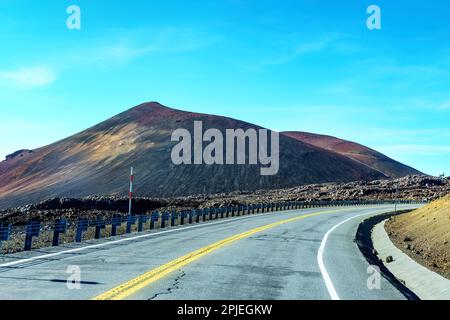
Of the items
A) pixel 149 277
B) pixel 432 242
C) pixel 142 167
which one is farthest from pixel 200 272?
pixel 142 167

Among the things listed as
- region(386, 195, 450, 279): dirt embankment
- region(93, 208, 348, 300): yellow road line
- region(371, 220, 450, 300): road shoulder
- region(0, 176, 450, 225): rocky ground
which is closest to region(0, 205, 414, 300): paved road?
region(93, 208, 348, 300): yellow road line

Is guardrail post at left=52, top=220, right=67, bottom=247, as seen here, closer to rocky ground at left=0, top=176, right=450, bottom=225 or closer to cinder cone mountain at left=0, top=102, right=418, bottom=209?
rocky ground at left=0, top=176, right=450, bottom=225

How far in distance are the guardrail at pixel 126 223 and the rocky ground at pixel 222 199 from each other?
556cm

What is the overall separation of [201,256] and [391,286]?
6.16 m

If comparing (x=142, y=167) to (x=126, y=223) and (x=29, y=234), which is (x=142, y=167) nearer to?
(x=126, y=223)

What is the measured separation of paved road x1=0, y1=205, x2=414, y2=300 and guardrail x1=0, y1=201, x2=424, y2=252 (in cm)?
127

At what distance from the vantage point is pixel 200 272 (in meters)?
12.4

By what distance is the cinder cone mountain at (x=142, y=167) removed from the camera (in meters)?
117

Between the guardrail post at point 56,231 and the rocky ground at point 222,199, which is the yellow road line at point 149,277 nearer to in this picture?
the guardrail post at point 56,231

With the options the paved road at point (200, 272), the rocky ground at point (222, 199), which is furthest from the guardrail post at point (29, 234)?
the rocky ground at point (222, 199)

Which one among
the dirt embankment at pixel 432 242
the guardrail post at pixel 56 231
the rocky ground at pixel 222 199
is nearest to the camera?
the dirt embankment at pixel 432 242

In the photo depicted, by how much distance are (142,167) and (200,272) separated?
378 feet

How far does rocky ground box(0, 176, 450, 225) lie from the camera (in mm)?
51350
